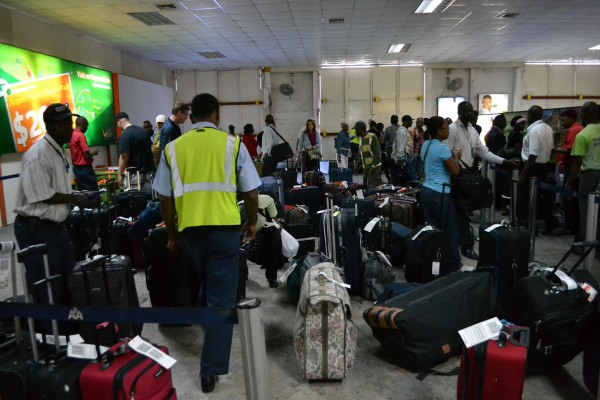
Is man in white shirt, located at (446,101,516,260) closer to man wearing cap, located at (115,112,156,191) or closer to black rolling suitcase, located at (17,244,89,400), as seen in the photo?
man wearing cap, located at (115,112,156,191)

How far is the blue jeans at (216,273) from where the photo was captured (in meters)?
2.39

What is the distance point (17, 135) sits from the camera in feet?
24.4

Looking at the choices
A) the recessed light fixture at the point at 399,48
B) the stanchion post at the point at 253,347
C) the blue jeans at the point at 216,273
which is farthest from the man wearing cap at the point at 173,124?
the recessed light fixture at the point at 399,48

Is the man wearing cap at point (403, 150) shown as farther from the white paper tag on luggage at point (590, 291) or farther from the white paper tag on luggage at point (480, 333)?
the white paper tag on luggage at point (480, 333)

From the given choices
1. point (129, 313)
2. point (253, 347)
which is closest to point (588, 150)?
point (253, 347)

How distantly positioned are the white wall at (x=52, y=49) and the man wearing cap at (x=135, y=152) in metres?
2.77

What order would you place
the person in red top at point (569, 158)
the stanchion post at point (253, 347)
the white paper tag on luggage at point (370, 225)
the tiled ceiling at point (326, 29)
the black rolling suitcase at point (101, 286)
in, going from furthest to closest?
1. the tiled ceiling at point (326, 29)
2. the person in red top at point (569, 158)
3. the white paper tag on luggage at point (370, 225)
4. the black rolling suitcase at point (101, 286)
5. the stanchion post at point (253, 347)

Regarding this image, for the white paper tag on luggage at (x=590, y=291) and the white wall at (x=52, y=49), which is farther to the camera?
the white wall at (x=52, y=49)

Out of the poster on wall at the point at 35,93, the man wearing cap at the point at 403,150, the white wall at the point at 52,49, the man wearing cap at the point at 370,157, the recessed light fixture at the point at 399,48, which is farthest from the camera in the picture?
the recessed light fixture at the point at 399,48

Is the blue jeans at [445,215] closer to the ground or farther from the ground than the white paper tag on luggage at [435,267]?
farther from the ground

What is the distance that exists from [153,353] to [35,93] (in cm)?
775

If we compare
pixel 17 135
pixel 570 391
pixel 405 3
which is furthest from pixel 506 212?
pixel 17 135

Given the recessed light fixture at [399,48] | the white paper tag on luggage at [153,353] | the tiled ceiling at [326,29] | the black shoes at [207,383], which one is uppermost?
the recessed light fixture at [399,48]

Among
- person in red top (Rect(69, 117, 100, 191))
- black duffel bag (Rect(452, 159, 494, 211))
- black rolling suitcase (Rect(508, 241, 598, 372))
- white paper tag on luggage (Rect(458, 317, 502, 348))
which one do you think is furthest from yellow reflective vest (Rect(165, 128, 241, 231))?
person in red top (Rect(69, 117, 100, 191))
